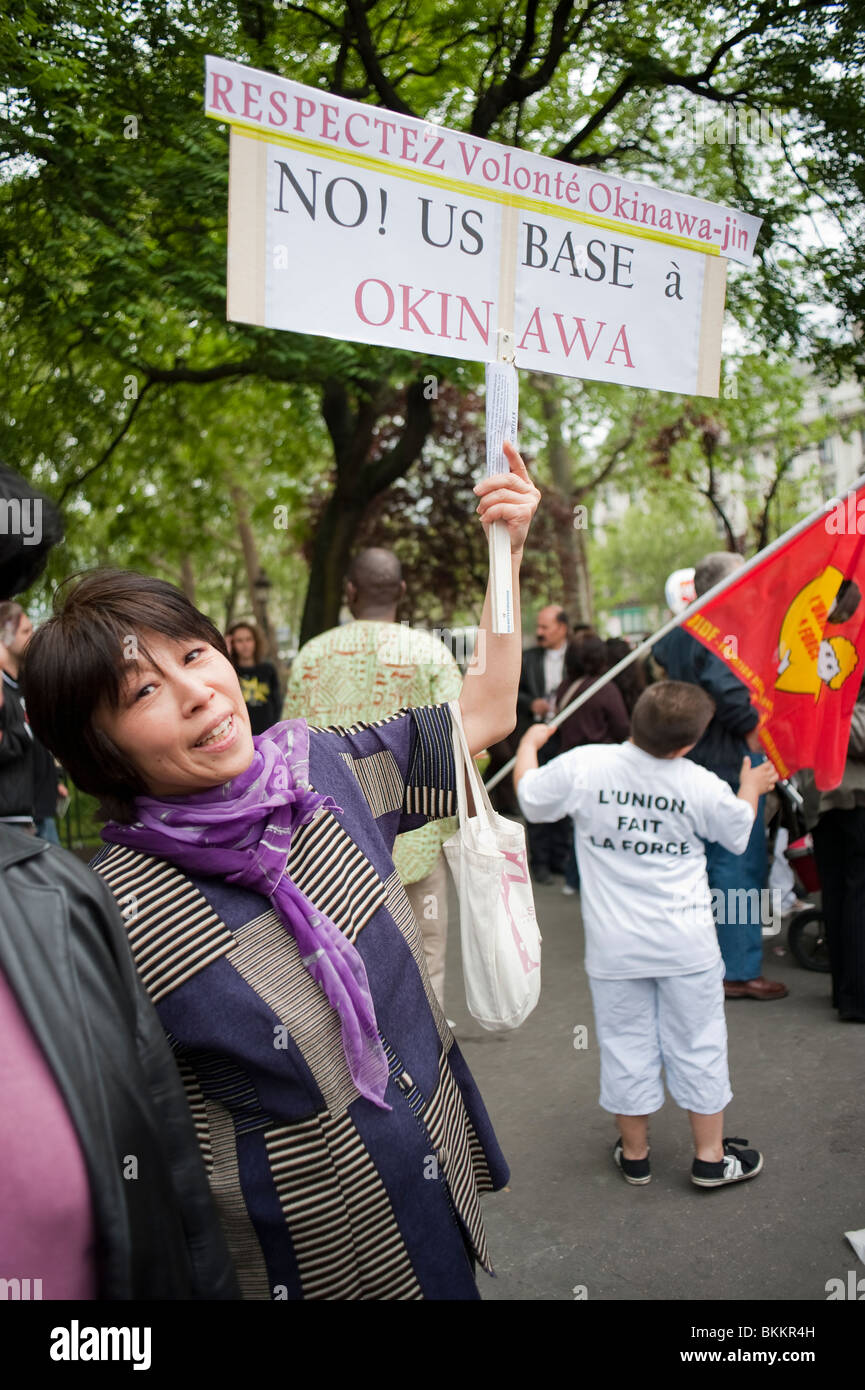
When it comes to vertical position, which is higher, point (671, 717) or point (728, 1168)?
point (671, 717)

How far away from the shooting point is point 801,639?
4023mm

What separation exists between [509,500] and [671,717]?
1874 mm

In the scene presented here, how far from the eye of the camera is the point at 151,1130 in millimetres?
1286

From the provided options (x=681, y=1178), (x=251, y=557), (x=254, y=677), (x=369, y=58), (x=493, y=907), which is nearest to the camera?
(x=493, y=907)

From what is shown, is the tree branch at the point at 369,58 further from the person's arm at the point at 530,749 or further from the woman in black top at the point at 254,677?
the person's arm at the point at 530,749

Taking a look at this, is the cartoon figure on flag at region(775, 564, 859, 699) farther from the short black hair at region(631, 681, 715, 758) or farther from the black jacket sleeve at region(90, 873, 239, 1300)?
the black jacket sleeve at region(90, 873, 239, 1300)

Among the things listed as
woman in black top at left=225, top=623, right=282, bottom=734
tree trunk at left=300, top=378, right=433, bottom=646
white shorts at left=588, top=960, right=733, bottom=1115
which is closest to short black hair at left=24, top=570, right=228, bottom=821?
white shorts at left=588, top=960, right=733, bottom=1115

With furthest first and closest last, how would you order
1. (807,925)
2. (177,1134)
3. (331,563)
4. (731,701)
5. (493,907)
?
(331,563) → (807,925) → (731,701) → (493,907) → (177,1134)

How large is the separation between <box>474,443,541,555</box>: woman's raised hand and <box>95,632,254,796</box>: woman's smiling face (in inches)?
22.6

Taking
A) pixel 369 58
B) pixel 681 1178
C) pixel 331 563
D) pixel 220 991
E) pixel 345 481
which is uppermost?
pixel 369 58

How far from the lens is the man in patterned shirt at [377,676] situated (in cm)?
400

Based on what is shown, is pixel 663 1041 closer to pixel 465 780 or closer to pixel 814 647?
pixel 814 647

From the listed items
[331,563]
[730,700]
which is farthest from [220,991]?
[331,563]
